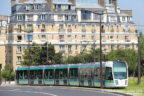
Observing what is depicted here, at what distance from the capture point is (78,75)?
183 feet

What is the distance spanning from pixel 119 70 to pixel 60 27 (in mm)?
66288

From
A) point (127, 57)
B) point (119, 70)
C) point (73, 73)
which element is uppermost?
point (127, 57)

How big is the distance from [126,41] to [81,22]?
484 inches

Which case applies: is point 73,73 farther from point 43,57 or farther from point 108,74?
point 43,57

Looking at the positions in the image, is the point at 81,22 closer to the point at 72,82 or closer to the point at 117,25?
the point at 117,25

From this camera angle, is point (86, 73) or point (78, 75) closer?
point (86, 73)

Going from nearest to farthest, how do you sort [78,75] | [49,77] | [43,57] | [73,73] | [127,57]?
1. [78,75]
2. [73,73]
3. [49,77]
4. [127,57]
5. [43,57]

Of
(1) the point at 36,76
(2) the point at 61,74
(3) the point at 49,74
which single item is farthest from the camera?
(1) the point at 36,76

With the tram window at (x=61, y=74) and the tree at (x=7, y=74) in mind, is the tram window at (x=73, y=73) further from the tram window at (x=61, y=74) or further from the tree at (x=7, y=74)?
the tree at (x=7, y=74)

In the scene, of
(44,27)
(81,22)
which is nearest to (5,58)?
(44,27)

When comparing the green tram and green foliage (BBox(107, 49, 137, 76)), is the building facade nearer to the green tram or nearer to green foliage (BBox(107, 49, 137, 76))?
green foliage (BBox(107, 49, 137, 76))

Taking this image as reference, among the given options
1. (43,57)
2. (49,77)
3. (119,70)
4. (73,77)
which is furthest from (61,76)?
(43,57)

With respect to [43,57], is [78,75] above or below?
below

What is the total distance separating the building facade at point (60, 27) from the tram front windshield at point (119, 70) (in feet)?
197
